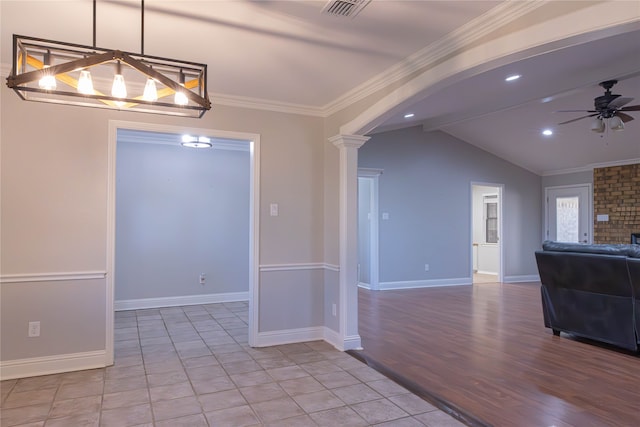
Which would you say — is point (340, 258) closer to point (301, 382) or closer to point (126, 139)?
point (301, 382)

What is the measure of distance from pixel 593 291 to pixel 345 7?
3713 mm

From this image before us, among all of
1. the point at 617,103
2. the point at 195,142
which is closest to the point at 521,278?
the point at 617,103

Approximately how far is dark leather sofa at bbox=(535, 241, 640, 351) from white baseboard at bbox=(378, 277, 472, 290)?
3.20m

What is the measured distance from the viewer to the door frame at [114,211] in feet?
11.7

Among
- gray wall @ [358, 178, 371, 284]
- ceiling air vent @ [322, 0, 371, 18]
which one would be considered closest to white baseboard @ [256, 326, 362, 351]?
ceiling air vent @ [322, 0, 371, 18]

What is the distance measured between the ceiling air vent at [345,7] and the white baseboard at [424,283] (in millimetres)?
5751

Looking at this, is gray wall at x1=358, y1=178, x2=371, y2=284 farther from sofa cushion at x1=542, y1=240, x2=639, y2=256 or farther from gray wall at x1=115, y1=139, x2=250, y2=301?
sofa cushion at x1=542, y1=240, x2=639, y2=256

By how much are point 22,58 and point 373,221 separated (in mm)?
→ 6314

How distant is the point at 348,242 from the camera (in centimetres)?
404

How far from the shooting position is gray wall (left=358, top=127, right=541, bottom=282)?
7.68 metres

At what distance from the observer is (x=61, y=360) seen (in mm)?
3400

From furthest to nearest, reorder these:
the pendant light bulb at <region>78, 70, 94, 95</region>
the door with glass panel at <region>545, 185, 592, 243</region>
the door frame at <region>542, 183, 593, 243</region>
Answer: the door with glass panel at <region>545, 185, 592, 243</region>
the door frame at <region>542, 183, 593, 243</region>
the pendant light bulb at <region>78, 70, 94, 95</region>

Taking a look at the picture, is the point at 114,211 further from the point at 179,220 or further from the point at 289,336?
the point at 179,220

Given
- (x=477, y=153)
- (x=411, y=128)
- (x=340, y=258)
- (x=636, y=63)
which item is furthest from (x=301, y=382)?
(x=477, y=153)
